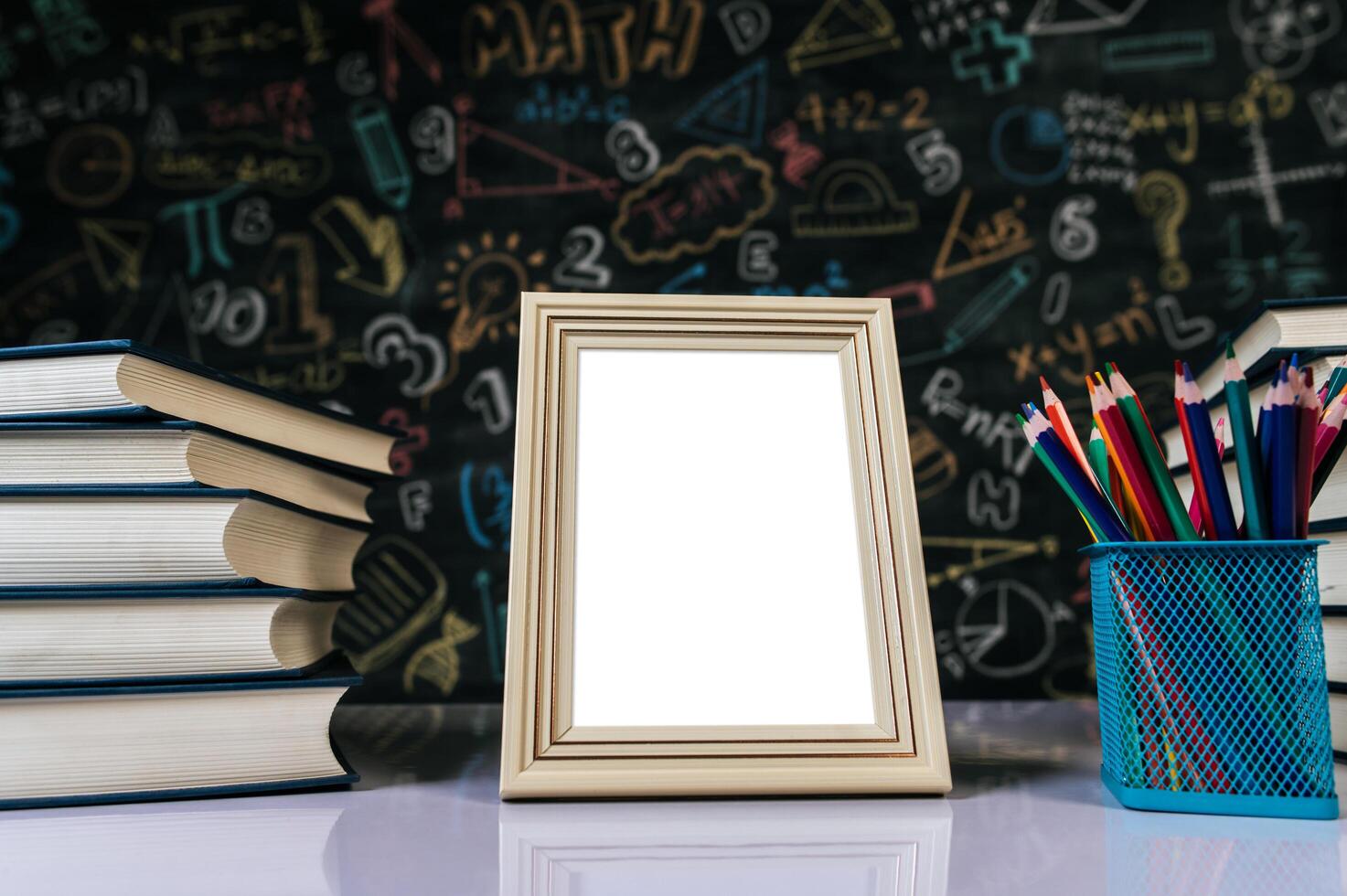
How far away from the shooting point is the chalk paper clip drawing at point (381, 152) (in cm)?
112

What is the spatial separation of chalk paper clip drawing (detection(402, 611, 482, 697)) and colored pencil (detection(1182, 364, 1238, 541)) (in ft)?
2.41

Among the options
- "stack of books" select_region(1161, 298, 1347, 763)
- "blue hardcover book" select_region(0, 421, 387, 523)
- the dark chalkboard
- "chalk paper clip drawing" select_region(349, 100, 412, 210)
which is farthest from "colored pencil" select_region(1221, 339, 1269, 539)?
"chalk paper clip drawing" select_region(349, 100, 412, 210)

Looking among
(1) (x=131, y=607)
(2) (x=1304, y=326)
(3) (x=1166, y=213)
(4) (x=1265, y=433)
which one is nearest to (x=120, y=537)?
(1) (x=131, y=607)

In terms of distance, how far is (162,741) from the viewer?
63 centimetres

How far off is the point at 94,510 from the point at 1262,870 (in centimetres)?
69

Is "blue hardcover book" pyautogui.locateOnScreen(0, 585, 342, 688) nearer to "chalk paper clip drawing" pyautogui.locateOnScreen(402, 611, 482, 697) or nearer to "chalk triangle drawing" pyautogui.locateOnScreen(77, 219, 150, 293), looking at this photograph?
"chalk paper clip drawing" pyautogui.locateOnScreen(402, 611, 482, 697)

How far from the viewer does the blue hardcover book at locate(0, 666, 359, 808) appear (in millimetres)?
612

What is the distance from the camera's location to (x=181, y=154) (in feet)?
3.68

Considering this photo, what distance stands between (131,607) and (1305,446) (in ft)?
2.32

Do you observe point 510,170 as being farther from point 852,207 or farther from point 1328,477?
point 1328,477

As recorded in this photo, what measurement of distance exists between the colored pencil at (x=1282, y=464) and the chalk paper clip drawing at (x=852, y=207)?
61 centimetres

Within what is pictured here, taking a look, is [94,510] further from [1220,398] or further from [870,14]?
[870,14]

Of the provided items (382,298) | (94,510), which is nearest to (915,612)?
(94,510)

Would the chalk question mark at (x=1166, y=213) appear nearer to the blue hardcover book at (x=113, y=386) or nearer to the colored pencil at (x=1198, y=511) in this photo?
the colored pencil at (x=1198, y=511)
